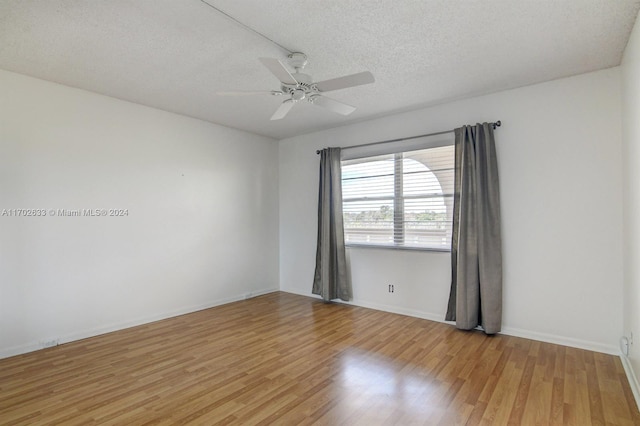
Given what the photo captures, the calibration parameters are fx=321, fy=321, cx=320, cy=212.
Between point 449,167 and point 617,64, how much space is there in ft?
5.73

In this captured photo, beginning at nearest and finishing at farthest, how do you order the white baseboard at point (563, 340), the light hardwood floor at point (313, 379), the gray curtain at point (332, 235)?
1. the light hardwood floor at point (313, 379)
2. the white baseboard at point (563, 340)
3. the gray curtain at point (332, 235)

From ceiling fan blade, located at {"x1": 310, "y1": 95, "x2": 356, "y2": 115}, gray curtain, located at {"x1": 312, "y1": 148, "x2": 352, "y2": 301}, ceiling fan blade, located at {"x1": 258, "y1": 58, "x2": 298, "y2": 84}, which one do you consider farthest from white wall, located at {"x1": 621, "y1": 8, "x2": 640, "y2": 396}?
gray curtain, located at {"x1": 312, "y1": 148, "x2": 352, "y2": 301}

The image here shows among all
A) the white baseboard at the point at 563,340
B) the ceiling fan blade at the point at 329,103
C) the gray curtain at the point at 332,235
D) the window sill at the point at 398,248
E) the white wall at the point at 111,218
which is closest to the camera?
the ceiling fan blade at the point at 329,103

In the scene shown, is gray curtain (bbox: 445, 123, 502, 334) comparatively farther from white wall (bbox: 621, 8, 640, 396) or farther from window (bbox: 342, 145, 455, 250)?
white wall (bbox: 621, 8, 640, 396)

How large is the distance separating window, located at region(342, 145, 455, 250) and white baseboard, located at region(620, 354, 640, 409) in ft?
5.96

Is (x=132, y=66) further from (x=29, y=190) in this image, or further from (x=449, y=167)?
(x=449, y=167)

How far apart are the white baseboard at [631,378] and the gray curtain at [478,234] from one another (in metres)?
1.00

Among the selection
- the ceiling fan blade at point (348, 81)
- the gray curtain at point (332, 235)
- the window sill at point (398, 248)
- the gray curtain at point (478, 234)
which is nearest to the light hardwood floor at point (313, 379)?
the gray curtain at point (478, 234)

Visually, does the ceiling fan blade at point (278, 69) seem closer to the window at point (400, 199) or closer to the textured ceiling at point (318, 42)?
the textured ceiling at point (318, 42)

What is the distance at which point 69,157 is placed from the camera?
3.46 meters

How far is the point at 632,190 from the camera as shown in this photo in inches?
99.0

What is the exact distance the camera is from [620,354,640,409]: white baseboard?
7.50 ft

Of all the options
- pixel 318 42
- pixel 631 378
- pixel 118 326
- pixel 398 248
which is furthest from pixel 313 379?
pixel 318 42

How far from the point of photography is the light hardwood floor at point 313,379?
2.15 meters
